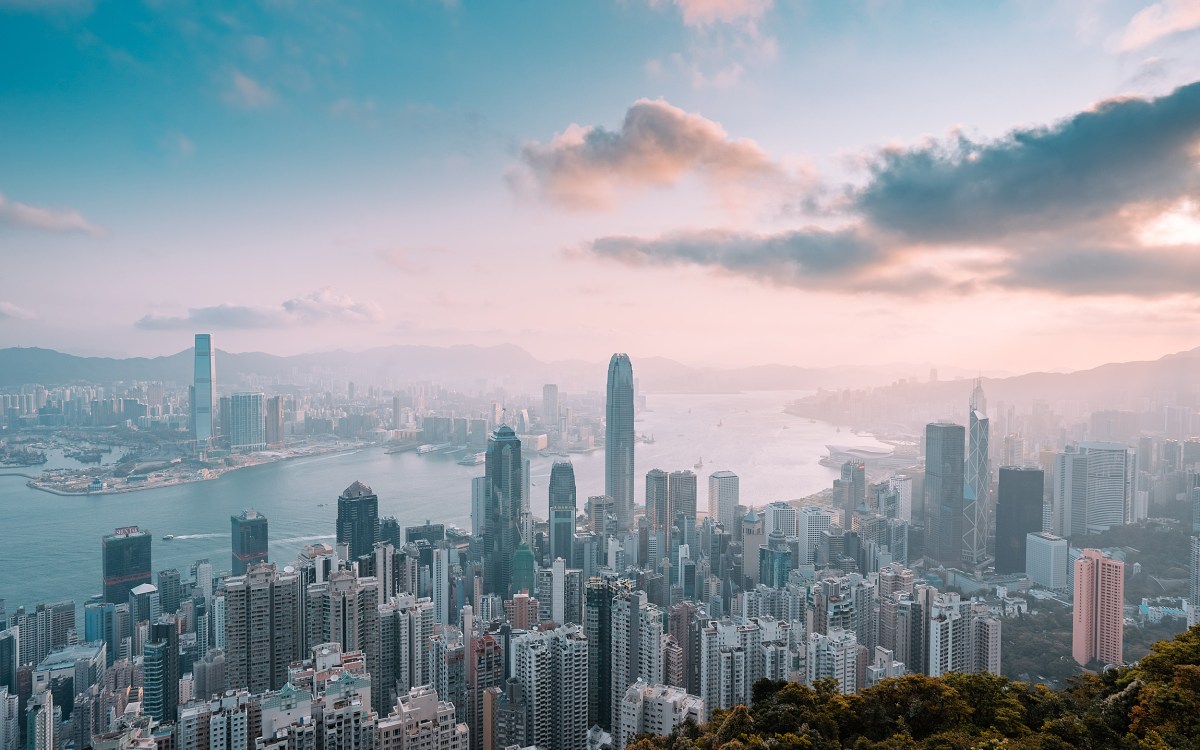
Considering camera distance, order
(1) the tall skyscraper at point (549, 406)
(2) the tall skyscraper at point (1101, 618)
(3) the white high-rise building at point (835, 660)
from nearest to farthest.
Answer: (3) the white high-rise building at point (835, 660), (2) the tall skyscraper at point (1101, 618), (1) the tall skyscraper at point (549, 406)

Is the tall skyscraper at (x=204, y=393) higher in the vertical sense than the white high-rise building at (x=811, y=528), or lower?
higher

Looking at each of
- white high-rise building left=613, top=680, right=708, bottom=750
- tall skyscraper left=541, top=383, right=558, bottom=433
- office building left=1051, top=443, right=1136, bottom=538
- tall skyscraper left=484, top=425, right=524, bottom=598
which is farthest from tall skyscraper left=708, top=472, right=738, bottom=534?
white high-rise building left=613, top=680, right=708, bottom=750

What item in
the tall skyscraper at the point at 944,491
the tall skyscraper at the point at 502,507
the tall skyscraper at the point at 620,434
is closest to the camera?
the tall skyscraper at the point at 502,507

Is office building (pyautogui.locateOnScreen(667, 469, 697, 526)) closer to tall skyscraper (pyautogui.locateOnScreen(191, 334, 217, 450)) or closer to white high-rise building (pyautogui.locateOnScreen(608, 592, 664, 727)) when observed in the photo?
white high-rise building (pyautogui.locateOnScreen(608, 592, 664, 727))

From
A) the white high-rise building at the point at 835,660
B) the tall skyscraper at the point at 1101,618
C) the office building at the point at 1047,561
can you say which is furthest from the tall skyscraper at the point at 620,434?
the white high-rise building at the point at 835,660

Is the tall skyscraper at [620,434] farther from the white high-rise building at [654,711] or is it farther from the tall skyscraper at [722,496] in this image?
the white high-rise building at [654,711]

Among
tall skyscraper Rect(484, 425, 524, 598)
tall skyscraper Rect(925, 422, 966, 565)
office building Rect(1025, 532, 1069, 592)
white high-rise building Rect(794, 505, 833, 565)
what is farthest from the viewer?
tall skyscraper Rect(925, 422, 966, 565)
